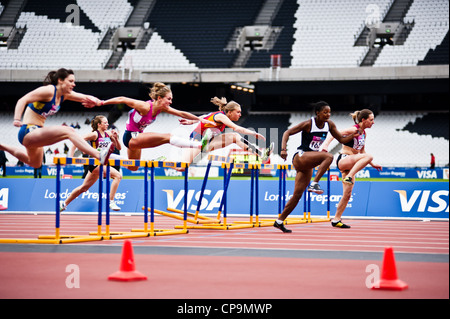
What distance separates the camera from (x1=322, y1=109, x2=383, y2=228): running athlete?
10.6m

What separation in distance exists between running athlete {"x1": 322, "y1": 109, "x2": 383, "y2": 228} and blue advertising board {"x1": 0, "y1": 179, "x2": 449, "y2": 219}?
2.38 meters

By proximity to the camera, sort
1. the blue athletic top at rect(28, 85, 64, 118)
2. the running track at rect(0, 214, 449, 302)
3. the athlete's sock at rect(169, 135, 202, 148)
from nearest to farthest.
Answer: the running track at rect(0, 214, 449, 302)
the blue athletic top at rect(28, 85, 64, 118)
the athlete's sock at rect(169, 135, 202, 148)

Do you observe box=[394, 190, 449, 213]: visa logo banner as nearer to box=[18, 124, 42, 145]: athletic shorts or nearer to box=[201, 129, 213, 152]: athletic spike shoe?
box=[201, 129, 213, 152]: athletic spike shoe

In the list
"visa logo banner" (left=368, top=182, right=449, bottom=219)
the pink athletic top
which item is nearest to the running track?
the pink athletic top

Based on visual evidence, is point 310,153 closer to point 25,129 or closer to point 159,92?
point 159,92

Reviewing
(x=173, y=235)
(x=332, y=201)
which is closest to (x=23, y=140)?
(x=173, y=235)

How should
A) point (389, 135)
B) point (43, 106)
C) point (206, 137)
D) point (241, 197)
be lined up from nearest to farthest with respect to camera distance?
point (43, 106) < point (206, 137) < point (241, 197) < point (389, 135)

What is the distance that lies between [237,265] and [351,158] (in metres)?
5.82

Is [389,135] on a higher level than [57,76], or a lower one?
higher

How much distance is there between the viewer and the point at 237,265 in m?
5.65

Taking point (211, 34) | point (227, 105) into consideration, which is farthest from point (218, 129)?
point (211, 34)

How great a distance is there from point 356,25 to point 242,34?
688 centimetres

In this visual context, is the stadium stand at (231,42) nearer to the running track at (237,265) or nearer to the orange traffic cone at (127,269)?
the running track at (237,265)
